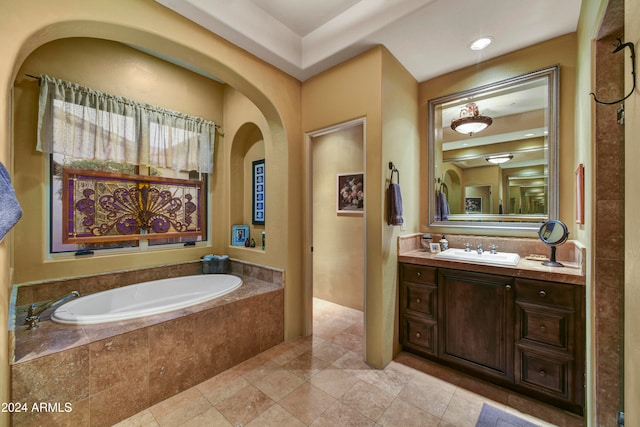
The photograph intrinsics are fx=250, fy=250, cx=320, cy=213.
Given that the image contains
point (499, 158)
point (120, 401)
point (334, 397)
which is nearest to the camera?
point (120, 401)

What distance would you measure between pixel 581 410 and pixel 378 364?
4.35 ft

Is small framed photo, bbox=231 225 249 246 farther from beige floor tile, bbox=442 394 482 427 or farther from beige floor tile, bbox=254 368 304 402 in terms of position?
beige floor tile, bbox=442 394 482 427

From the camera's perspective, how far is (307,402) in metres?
1.78

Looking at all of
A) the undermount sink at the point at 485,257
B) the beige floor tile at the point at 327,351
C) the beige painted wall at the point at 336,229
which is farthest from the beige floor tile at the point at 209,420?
the beige painted wall at the point at 336,229

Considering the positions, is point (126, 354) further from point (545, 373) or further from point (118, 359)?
point (545, 373)

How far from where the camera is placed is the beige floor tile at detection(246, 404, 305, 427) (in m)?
1.59

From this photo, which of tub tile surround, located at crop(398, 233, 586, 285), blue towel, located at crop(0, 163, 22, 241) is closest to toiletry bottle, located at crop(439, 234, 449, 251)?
tub tile surround, located at crop(398, 233, 586, 285)

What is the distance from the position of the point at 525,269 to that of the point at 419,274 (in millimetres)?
763

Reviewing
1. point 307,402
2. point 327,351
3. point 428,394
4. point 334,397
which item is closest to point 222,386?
point 307,402

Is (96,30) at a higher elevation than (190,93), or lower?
lower

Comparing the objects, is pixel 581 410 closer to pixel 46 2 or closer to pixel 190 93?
pixel 46 2

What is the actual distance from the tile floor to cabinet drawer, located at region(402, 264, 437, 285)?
731 mm

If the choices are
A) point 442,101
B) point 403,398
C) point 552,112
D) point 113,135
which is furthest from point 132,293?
point 552,112

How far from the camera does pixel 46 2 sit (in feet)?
4.42
